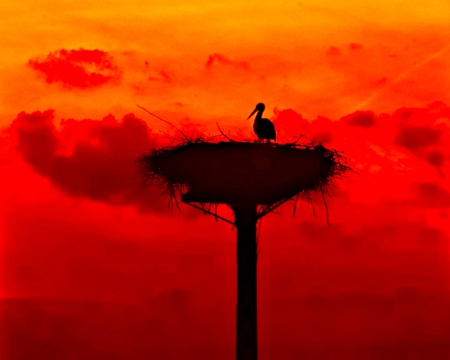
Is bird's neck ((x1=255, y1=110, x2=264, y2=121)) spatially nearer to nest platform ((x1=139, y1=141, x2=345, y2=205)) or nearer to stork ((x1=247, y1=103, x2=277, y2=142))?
stork ((x1=247, y1=103, x2=277, y2=142))

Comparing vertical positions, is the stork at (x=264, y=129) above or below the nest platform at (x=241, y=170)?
above

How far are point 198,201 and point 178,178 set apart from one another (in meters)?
0.80

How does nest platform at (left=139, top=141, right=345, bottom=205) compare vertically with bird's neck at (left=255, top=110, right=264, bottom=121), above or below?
below

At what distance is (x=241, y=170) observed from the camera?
2339cm

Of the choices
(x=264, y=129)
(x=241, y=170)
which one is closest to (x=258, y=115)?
(x=264, y=129)

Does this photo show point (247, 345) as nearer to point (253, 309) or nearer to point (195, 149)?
point (253, 309)

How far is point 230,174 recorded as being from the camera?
77.2 feet

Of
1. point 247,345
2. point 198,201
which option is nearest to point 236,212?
point 198,201

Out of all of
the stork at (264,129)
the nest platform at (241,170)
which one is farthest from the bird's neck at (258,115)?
the nest platform at (241,170)

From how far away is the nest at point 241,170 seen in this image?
23.1 m

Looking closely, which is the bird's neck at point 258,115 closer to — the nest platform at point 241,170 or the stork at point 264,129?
the stork at point 264,129

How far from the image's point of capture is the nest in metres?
23.1

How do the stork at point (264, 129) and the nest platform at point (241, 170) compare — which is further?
the stork at point (264, 129)

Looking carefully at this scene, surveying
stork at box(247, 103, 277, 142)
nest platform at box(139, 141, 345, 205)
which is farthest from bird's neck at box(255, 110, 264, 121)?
nest platform at box(139, 141, 345, 205)
